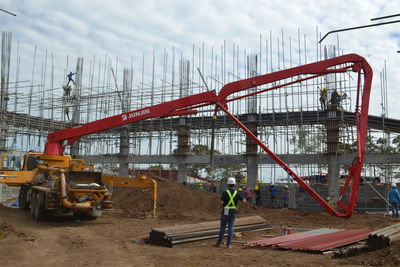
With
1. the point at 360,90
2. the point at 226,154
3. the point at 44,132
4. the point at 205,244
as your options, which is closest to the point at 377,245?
the point at 205,244

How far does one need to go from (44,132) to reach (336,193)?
69.5ft

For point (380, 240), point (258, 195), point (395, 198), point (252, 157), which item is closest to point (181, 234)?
point (380, 240)

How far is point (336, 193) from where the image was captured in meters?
22.0

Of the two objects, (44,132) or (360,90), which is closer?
(360,90)

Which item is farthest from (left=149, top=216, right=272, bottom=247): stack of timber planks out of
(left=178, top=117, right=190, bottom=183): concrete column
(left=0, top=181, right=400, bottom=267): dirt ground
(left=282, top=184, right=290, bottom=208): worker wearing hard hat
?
(left=178, top=117, right=190, bottom=183): concrete column

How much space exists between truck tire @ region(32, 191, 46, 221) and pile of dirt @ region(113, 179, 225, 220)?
3493mm

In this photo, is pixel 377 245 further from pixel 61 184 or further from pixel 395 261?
pixel 61 184

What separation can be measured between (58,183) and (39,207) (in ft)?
3.36

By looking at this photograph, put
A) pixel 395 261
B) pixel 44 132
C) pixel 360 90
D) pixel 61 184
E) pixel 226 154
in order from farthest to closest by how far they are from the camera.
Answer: pixel 44 132
pixel 226 154
pixel 360 90
pixel 61 184
pixel 395 261

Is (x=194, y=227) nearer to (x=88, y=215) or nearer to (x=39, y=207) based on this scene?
(x=88, y=215)

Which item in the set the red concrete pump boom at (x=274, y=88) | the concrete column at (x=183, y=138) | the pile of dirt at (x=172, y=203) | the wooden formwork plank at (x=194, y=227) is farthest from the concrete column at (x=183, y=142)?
the wooden formwork plank at (x=194, y=227)

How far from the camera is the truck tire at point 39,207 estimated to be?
1205 centimetres

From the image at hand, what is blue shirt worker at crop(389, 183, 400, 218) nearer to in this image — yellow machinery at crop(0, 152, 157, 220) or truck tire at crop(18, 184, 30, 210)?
yellow machinery at crop(0, 152, 157, 220)

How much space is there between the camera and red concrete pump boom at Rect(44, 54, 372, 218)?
39.1 feet
